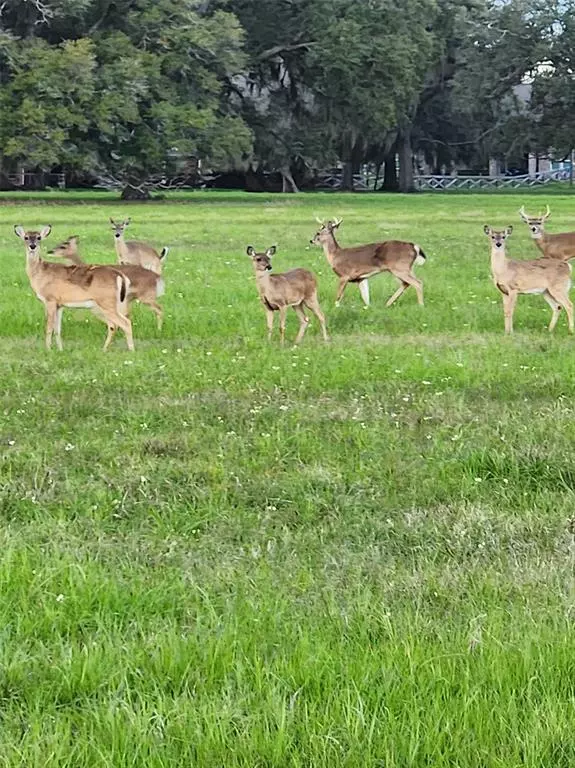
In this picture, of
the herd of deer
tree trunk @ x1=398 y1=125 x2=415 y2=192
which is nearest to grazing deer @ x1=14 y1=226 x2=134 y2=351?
the herd of deer

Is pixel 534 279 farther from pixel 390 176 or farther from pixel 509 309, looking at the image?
pixel 390 176

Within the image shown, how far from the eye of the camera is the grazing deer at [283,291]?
34.3 feet

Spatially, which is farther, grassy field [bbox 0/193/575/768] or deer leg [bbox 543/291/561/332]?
deer leg [bbox 543/291/561/332]

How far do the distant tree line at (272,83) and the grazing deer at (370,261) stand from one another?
2513 cm

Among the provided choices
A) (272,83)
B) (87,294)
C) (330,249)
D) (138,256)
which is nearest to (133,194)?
(272,83)

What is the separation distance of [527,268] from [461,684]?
8.10m

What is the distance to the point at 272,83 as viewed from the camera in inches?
1903

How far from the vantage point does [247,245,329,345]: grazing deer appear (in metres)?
10.5

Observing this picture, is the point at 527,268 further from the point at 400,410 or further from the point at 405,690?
the point at 405,690

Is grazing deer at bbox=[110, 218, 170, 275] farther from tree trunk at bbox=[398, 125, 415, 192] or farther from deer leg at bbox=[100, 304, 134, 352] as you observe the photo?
tree trunk at bbox=[398, 125, 415, 192]

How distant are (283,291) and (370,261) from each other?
277cm

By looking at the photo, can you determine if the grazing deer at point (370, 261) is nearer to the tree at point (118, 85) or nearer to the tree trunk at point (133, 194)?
the tree at point (118, 85)

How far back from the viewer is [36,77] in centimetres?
3612

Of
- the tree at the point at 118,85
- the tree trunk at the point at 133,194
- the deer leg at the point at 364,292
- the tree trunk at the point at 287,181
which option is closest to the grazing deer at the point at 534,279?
the deer leg at the point at 364,292
